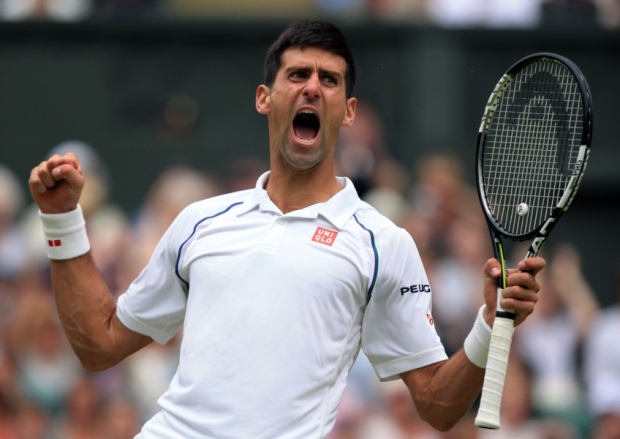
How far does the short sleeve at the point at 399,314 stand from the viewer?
423 cm

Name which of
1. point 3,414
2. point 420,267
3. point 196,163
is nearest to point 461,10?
point 196,163

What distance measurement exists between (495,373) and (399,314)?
0.44m

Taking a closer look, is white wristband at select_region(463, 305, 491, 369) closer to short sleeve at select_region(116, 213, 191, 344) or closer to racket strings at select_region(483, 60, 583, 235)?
racket strings at select_region(483, 60, 583, 235)

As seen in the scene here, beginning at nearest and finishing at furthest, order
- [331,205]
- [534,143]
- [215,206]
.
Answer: [331,205], [215,206], [534,143]

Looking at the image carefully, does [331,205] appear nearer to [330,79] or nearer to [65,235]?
[330,79]

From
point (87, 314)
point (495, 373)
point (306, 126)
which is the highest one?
point (306, 126)

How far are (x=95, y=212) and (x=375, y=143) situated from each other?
7.16ft

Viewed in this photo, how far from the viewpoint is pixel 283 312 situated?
161 inches

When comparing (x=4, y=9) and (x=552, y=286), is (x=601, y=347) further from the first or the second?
(x=4, y=9)

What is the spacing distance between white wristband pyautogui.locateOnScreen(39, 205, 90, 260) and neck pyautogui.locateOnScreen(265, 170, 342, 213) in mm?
721

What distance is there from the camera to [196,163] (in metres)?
9.98

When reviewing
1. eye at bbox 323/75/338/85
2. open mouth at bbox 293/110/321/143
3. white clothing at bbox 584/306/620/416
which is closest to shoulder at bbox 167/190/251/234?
open mouth at bbox 293/110/321/143

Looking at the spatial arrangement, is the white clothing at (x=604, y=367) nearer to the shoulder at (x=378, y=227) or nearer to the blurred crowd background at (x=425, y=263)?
the blurred crowd background at (x=425, y=263)

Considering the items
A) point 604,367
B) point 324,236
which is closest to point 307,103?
point 324,236
